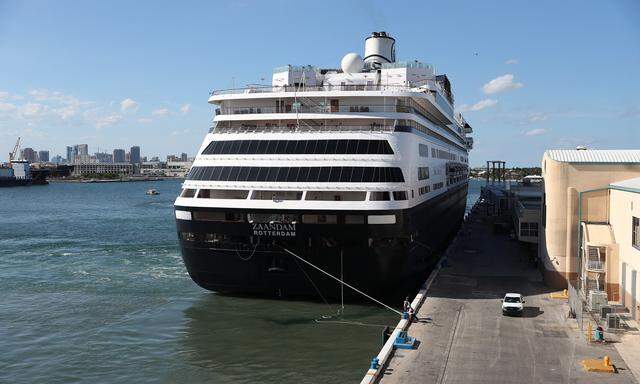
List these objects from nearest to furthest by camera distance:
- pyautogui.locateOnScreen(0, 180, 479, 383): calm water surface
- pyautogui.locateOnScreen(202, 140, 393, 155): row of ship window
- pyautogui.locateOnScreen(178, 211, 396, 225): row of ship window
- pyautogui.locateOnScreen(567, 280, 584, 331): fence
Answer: pyautogui.locateOnScreen(0, 180, 479, 383): calm water surface, pyautogui.locateOnScreen(567, 280, 584, 331): fence, pyautogui.locateOnScreen(178, 211, 396, 225): row of ship window, pyautogui.locateOnScreen(202, 140, 393, 155): row of ship window

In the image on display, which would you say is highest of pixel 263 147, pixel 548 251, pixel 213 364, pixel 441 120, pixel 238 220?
pixel 441 120


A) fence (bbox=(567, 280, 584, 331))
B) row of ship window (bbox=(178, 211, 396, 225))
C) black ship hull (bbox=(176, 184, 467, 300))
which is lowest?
fence (bbox=(567, 280, 584, 331))

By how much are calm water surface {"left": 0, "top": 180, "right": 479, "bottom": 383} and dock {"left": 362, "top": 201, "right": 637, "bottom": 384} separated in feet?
7.87

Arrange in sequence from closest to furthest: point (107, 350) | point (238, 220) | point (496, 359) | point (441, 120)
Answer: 1. point (496, 359)
2. point (107, 350)
3. point (238, 220)
4. point (441, 120)

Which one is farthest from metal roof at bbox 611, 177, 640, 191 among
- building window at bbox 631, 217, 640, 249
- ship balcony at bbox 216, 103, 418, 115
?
ship balcony at bbox 216, 103, 418, 115

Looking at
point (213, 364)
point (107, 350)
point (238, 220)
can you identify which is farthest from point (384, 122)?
point (107, 350)

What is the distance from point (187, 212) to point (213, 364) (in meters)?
7.89

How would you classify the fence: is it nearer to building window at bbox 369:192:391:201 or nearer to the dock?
the dock

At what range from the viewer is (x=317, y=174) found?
26.0 meters

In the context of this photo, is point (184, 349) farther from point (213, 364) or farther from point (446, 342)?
point (446, 342)

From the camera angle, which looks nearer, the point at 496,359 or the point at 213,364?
the point at 496,359

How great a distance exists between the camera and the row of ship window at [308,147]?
1042 inches

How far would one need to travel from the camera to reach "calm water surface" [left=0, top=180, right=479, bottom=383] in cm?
2073

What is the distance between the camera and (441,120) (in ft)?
141
